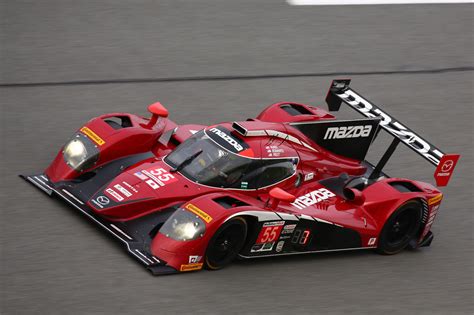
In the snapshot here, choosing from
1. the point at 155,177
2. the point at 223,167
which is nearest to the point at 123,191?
the point at 155,177

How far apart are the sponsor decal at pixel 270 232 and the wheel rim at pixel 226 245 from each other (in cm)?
24

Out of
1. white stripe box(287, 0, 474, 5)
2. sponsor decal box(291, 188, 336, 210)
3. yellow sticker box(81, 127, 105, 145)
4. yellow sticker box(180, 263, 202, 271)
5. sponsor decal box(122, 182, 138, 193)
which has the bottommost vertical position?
yellow sticker box(180, 263, 202, 271)

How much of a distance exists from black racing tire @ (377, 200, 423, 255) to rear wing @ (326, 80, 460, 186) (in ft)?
1.51

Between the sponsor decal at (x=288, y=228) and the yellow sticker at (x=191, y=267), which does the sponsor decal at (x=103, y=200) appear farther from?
the sponsor decal at (x=288, y=228)

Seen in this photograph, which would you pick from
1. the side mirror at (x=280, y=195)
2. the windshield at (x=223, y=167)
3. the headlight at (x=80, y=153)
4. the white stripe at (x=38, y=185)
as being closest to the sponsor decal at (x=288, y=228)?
the side mirror at (x=280, y=195)

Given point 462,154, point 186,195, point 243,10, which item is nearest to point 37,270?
point 186,195

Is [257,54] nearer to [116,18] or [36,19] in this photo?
[116,18]

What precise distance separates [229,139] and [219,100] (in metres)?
3.98

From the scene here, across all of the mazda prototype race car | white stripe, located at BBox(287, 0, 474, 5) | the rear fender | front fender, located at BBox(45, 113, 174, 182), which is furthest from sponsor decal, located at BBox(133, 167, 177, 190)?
white stripe, located at BBox(287, 0, 474, 5)

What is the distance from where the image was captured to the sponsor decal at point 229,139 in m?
10.2

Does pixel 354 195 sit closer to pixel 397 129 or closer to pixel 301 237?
pixel 301 237

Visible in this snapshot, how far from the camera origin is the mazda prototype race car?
30.6 ft

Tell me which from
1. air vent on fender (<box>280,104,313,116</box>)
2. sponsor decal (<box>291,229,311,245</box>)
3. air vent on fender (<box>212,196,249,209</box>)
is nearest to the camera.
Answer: air vent on fender (<box>212,196,249,209</box>)

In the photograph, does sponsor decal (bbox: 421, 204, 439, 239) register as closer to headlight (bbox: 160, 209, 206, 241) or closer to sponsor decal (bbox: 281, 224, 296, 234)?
sponsor decal (bbox: 281, 224, 296, 234)
